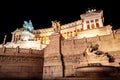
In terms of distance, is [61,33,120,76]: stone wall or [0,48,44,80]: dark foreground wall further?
[0,48,44,80]: dark foreground wall

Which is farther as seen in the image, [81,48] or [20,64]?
[20,64]

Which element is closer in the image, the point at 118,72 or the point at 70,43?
the point at 118,72

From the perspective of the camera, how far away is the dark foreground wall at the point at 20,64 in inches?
864

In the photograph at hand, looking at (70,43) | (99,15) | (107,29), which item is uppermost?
(99,15)

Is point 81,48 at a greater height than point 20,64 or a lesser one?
greater

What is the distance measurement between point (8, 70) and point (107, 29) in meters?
25.8

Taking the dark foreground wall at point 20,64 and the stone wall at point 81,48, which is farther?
the dark foreground wall at point 20,64

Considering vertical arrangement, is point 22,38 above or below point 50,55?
above

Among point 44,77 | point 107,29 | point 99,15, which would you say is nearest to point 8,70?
point 44,77

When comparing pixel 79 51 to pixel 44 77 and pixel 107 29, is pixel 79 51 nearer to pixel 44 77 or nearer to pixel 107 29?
pixel 44 77

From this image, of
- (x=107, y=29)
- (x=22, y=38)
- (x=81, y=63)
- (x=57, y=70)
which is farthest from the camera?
(x=22, y=38)

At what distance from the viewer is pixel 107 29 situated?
113 feet

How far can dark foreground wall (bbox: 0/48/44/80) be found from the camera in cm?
2194

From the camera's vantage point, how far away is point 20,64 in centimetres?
2289
